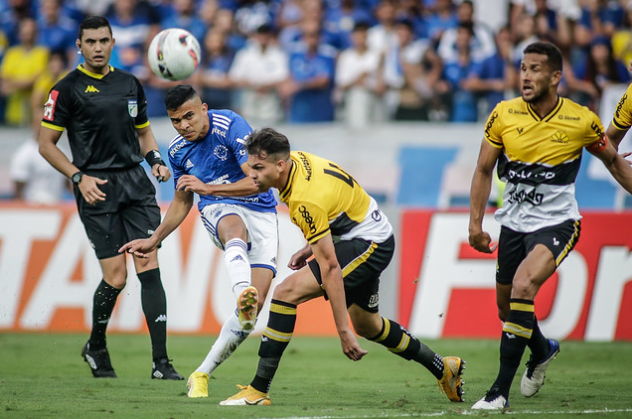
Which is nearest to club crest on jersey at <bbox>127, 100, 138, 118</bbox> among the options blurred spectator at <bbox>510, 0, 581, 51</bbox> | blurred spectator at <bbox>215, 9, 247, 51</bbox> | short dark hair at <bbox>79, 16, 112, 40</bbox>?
short dark hair at <bbox>79, 16, 112, 40</bbox>

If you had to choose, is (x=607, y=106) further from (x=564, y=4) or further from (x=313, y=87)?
(x=313, y=87)

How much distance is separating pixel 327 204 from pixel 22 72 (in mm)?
10627

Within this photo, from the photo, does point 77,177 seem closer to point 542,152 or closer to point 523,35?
point 542,152

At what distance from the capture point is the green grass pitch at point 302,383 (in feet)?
20.5

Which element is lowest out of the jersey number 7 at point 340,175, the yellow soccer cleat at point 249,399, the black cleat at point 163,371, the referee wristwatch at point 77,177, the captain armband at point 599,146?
the black cleat at point 163,371

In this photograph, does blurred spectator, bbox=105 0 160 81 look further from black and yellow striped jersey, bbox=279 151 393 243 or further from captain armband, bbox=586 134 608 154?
captain armband, bbox=586 134 608 154

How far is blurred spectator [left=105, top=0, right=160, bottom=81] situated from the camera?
15.3 m

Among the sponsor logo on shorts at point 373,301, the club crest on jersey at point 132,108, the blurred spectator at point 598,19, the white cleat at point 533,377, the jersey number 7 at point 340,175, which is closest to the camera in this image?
the jersey number 7 at point 340,175

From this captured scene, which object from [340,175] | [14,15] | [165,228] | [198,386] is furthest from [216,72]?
[340,175]

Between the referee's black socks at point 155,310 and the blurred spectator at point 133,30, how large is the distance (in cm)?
742

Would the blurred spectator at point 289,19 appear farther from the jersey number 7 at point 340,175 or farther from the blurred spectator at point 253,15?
the jersey number 7 at point 340,175

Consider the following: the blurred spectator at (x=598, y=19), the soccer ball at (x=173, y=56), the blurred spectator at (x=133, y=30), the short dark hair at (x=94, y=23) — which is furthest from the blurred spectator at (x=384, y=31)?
the short dark hair at (x=94, y=23)

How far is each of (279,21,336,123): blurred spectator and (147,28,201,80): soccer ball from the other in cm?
528

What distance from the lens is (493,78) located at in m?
13.7
